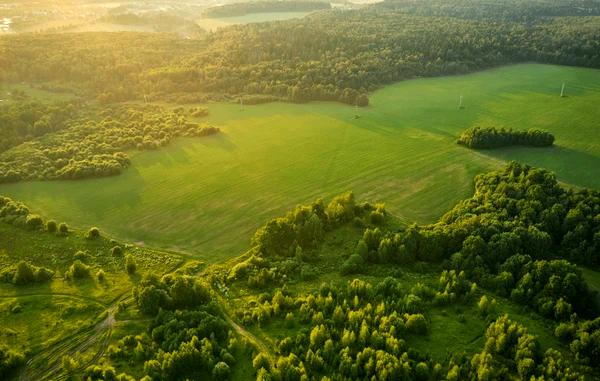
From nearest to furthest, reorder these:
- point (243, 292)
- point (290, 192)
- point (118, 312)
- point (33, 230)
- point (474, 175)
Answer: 1. point (118, 312)
2. point (243, 292)
3. point (33, 230)
4. point (290, 192)
5. point (474, 175)

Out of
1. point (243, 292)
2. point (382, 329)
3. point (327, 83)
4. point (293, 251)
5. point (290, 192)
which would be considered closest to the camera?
point (382, 329)

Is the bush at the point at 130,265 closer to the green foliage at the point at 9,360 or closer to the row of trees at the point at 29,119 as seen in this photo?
the green foliage at the point at 9,360

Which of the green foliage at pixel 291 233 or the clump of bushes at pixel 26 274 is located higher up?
the green foliage at pixel 291 233

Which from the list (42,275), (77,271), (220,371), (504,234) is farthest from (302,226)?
(42,275)

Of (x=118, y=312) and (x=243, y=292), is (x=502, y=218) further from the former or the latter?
(x=118, y=312)

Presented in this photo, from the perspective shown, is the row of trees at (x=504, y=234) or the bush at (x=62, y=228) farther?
the bush at (x=62, y=228)

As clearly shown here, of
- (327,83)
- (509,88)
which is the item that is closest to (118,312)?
(327,83)

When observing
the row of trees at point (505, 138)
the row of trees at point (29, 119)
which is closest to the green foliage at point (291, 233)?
the row of trees at point (505, 138)

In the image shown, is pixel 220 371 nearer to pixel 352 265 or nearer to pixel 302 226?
pixel 352 265
